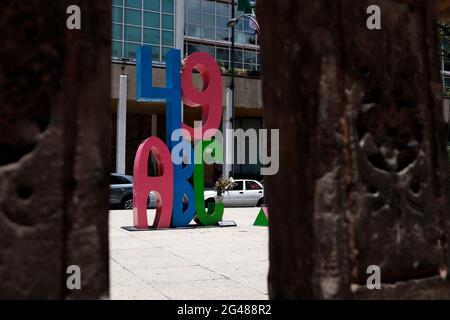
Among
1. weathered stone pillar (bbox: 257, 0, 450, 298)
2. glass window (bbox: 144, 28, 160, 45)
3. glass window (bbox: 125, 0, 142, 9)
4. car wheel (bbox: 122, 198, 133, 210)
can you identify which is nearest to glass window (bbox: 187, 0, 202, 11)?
glass window (bbox: 144, 28, 160, 45)

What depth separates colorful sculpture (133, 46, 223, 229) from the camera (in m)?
11.0

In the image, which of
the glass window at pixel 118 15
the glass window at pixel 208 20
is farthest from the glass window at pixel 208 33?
→ the glass window at pixel 118 15

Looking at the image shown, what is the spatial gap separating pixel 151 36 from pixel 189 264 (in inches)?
942

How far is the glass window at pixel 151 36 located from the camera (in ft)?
93.2

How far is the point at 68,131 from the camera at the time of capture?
2572 mm

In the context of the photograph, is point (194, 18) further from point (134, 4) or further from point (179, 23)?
point (134, 4)

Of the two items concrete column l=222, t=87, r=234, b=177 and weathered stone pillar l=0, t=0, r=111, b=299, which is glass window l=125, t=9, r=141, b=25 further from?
weathered stone pillar l=0, t=0, r=111, b=299

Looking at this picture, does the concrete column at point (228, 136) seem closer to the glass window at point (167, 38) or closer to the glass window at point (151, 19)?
the glass window at point (167, 38)

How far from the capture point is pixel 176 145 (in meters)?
11.5

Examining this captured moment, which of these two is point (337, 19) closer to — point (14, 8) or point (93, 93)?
point (93, 93)

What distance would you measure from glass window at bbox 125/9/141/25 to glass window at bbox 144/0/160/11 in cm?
68

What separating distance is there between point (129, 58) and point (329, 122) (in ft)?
83.3

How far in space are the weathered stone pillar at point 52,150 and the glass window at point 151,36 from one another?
87.5ft
